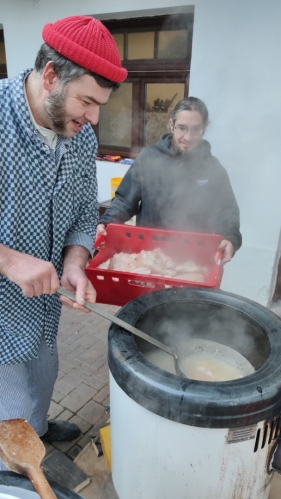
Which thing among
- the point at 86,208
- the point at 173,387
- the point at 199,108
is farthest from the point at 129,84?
the point at 173,387

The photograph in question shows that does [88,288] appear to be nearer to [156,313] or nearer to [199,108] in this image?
[156,313]

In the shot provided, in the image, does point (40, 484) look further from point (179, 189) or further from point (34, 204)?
point (179, 189)

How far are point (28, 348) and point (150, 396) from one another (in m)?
0.76

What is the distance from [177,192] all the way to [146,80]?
2.28 metres

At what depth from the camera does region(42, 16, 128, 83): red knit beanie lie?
1.28 m

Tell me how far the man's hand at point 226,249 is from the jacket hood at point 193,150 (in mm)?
780

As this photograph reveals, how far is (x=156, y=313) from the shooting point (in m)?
1.77

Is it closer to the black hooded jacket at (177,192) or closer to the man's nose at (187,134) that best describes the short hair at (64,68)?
the man's nose at (187,134)

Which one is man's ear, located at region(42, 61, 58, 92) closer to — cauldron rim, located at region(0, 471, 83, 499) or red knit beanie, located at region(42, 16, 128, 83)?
red knit beanie, located at region(42, 16, 128, 83)

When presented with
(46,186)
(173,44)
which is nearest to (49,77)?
(46,186)

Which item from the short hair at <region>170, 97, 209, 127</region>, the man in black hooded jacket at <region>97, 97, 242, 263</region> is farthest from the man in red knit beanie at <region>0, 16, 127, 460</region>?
the short hair at <region>170, 97, 209, 127</region>

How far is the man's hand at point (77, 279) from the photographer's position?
1620 millimetres

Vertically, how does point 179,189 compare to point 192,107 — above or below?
below

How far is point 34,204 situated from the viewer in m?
1.56
